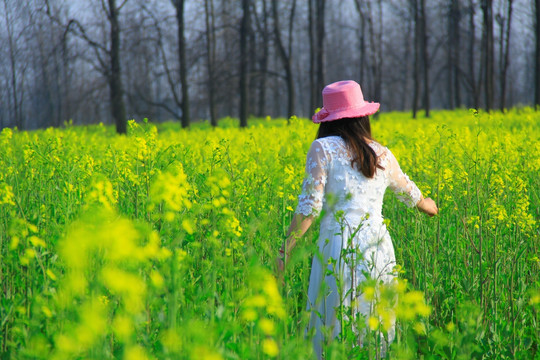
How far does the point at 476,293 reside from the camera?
9.57 ft

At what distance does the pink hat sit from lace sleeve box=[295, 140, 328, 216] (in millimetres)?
192

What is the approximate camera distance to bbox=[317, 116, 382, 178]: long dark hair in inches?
93.1

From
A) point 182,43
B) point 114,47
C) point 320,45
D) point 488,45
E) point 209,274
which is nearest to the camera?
point 209,274

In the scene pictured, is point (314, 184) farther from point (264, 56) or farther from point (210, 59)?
point (264, 56)

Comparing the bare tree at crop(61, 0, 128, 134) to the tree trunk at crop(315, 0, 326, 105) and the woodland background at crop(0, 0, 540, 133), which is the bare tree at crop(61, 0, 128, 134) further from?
the tree trunk at crop(315, 0, 326, 105)

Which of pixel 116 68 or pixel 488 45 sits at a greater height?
pixel 488 45

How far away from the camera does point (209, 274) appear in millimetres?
1952

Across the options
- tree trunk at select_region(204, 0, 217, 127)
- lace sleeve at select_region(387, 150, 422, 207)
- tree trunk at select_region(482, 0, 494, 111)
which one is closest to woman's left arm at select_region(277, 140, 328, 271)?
lace sleeve at select_region(387, 150, 422, 207)

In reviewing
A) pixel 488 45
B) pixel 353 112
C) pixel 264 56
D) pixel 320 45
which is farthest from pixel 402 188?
pixel 264 56

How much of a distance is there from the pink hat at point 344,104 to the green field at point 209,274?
36cm

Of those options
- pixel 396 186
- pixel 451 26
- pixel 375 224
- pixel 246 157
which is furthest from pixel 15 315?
pixel 451 26

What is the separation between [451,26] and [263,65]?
31.2ft

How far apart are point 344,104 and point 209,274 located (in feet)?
3.53

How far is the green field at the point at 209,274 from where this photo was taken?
1.13 meters
